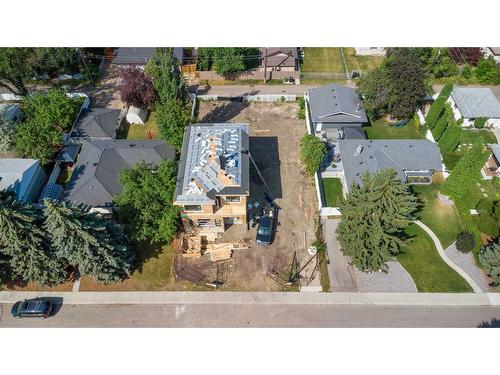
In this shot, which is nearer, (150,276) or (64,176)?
(150,276)

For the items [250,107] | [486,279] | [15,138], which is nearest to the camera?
[486,279]

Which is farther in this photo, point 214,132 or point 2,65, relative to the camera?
point 2,65

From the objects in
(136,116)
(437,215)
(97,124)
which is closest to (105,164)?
(97,124)

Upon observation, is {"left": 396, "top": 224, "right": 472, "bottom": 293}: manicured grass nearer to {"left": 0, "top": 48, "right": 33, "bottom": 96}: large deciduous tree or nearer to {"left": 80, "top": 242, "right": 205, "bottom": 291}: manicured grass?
{"left": 80, "top": 242, "right": 205, "bottom": 291}: manicured grass

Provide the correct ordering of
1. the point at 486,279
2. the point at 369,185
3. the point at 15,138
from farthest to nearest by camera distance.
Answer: the point at 15,138, the point at 486,279, the point at 369,185

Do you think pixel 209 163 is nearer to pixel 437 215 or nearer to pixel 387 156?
pixel 387 156

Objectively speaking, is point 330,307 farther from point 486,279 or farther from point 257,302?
point 486,279

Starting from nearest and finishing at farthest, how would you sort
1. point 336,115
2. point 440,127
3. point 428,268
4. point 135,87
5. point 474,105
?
point 428,268 < point 440,127 < point 336,115 < point 135,87 < point 474,105

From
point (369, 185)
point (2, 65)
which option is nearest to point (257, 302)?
point (369, 185)
